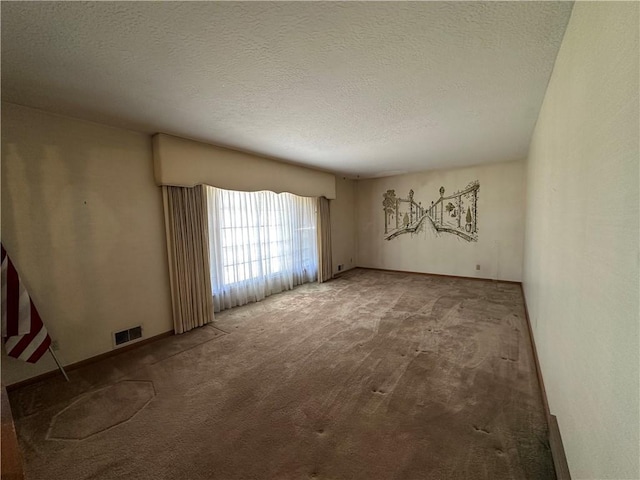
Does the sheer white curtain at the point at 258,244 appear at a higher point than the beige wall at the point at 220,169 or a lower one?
lower

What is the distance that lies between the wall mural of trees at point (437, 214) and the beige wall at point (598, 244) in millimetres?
3904

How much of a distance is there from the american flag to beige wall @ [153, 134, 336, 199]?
1.43m

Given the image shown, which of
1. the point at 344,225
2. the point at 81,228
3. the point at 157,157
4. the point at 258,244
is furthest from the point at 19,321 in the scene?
Answer: the point at 344,225

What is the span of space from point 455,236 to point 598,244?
4.76 metres

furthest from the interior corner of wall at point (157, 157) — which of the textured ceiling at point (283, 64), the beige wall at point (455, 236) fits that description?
the beige wall at point (455, 236)

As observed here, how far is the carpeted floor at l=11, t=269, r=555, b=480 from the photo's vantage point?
1401 millimetres

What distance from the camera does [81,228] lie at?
94.7 inches

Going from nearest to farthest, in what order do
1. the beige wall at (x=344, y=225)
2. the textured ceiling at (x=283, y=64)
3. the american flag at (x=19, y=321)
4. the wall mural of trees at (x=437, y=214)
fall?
1. the textured ceiling at (x=283, y=64)
2. the american flag at (x=19, y=321)
3. the wall mural of trees at (x=437, y=214)
4. the beige wall at (x=344, y=225)

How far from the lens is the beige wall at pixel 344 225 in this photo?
5.94m

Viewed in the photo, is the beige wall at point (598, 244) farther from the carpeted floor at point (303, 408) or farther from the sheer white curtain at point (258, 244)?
the sheer white curtain at point (258, 244)

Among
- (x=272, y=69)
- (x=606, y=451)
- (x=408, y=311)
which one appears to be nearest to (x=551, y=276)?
(x=606, y=451)

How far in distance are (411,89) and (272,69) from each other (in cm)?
102

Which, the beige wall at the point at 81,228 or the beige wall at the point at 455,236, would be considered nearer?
the beige wall at the point at 81,228

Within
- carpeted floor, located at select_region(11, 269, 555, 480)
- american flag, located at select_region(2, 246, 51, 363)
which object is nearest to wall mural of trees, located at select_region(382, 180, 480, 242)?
carpeted floor, located at select_region(11, 269, 555, 480)
